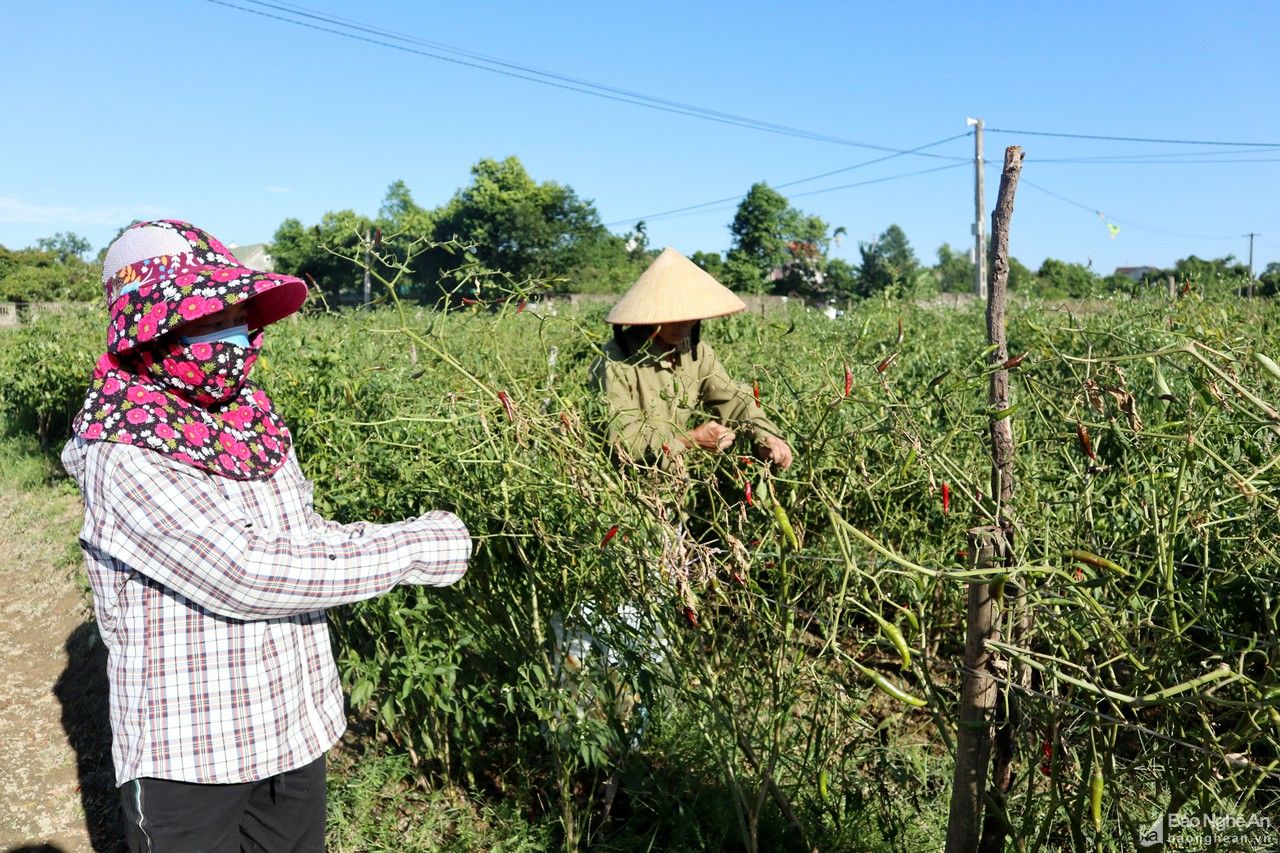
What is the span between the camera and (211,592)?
5.79ft

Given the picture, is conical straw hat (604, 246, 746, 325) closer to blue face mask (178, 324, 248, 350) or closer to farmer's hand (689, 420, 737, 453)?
farmer's hand (689, 420, 737, 453)

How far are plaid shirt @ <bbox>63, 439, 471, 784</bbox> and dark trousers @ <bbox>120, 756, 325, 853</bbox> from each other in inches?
2.1

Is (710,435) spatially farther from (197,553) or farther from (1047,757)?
(197,553)

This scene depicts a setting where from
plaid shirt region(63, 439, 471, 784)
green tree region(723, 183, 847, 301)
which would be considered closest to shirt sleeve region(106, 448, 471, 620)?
plaid shirt region(63, 439, 471, 784)

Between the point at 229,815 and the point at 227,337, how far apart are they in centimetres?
91

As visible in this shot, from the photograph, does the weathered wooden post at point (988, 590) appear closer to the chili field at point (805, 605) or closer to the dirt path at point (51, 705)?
the chili field at point (805, 605)

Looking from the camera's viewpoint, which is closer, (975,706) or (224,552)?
(975,706)

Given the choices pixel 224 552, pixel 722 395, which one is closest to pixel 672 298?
pixel 722 395

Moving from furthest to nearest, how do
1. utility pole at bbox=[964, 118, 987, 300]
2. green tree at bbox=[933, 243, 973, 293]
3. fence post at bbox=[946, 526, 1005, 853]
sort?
1. green tree at bbox=[933, 243, 973, 293]
2. utility pole at bbox=[964, 118, 987, 300]
3. fence post at bbox=[946, 526, 1005, 853]

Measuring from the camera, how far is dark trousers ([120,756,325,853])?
189 cm

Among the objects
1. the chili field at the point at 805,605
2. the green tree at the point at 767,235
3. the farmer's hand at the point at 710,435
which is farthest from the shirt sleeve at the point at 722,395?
the green tree at the point at 767,235

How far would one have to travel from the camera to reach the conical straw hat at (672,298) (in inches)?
129

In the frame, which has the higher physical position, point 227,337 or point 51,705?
point 227,337

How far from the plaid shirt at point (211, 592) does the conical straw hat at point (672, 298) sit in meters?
1.47
